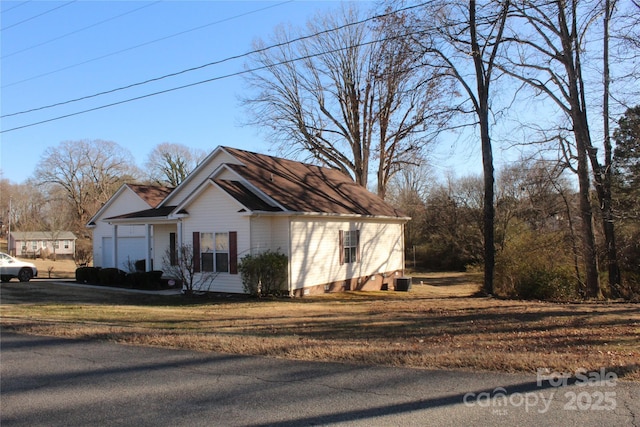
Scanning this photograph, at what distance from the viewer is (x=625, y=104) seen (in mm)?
14789

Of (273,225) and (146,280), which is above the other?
(273,225)

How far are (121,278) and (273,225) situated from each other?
29.3 ft

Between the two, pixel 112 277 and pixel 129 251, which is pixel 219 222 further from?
pixel 129 251

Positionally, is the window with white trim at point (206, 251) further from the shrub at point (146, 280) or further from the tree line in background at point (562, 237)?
the tree line in background at point (562, 237)

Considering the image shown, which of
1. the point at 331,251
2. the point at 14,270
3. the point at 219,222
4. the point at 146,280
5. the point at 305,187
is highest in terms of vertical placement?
Result: the point at 305,187

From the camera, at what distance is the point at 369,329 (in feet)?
34.9

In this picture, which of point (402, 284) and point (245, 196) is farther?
point (402, 284)

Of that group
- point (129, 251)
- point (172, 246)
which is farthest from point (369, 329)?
point (129, 251)

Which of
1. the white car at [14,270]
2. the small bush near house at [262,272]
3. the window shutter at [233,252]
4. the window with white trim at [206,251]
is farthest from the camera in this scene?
the white car at [14,270]

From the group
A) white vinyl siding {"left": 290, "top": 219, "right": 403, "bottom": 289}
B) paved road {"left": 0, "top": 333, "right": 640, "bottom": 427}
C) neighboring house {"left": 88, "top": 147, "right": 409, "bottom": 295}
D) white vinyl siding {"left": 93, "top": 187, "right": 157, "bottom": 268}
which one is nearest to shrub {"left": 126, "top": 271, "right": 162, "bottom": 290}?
neighboring house {"left": 88, "top": 147, "right": 409, "bottom": 295}

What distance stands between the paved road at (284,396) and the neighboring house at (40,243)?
67.8 m

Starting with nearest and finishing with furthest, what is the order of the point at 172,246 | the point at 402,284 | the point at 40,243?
1. the point at 172,246
2. the point at 402,284
3. the point at 40,243

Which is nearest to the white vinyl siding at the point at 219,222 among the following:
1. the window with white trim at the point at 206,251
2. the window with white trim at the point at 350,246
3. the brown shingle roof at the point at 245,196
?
the window with white trim at the point at 206,251

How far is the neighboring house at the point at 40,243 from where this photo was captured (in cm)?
6956
